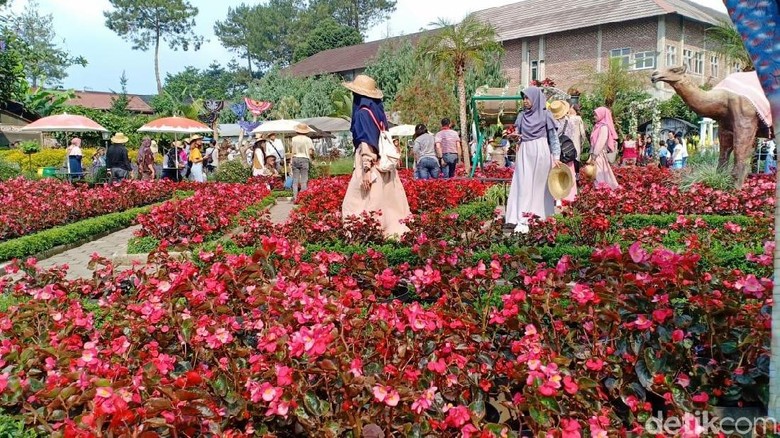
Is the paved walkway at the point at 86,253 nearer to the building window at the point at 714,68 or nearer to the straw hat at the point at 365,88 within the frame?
the straw hat at the point at 365,88

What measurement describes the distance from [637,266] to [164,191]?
543 inches

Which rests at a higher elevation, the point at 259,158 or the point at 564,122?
the point at 564,122

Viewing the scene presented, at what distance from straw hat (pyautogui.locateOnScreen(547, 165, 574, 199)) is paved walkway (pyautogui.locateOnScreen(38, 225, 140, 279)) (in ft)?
17.0

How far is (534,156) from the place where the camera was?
27.5ft

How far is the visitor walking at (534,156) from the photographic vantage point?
27.1 feet

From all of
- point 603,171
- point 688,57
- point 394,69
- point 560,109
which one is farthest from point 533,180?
point 394,69

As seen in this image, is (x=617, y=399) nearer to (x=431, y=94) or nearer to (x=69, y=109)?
(x=431, y=94)

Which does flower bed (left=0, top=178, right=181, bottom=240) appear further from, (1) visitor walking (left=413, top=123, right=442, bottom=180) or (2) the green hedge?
(1) visitor walking (left=413, top=123, right=442, bottom=180)

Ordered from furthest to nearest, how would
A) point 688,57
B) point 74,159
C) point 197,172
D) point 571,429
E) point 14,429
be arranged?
point 688,57 → point 74,159 → point 197,172 → point 14,429 → point 571,429

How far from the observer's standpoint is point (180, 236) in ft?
26.8

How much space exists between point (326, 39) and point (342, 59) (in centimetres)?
1042

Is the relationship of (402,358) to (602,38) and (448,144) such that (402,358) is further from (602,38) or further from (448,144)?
(602,38)

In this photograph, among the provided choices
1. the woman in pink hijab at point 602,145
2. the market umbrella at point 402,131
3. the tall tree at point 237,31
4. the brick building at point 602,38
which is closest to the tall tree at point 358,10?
the tall tree at point 237,31

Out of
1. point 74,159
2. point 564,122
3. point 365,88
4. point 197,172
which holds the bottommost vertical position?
point 197,172
